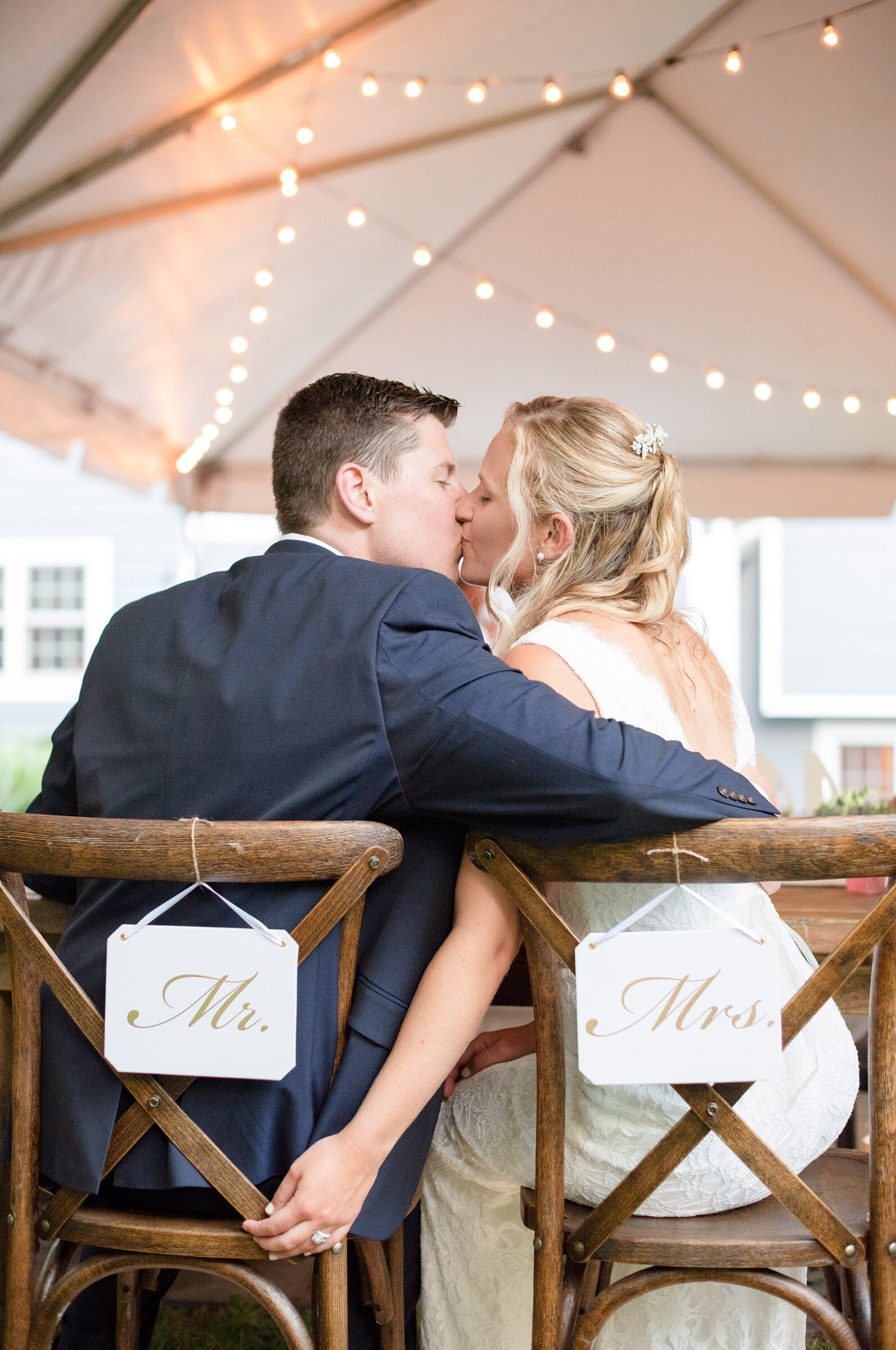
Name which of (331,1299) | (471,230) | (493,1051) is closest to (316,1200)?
(331,1299)

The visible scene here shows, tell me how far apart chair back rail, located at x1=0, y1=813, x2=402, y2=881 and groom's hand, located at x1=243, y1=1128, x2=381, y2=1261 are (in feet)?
0.80

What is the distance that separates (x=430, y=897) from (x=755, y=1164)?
370 millimetres

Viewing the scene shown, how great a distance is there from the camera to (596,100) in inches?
139

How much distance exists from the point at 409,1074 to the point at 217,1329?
3.73ft

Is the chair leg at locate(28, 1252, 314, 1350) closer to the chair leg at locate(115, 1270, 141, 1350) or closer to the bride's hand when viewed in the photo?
the chair leg at locate(115, 1270, 141, 1350)

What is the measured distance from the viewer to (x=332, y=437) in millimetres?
1435

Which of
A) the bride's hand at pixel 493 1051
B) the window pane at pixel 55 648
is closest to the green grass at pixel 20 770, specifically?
the window pane at pixel 55 648

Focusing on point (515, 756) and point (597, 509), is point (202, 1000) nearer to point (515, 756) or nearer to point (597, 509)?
point (515, 756)

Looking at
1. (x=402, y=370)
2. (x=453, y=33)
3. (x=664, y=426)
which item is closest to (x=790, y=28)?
(x=453, y=33)

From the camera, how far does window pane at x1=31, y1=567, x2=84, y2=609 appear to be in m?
6.15

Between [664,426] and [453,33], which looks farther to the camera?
[664,426]

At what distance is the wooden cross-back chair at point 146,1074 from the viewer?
0.89 metres

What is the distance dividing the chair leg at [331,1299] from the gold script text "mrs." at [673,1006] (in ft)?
1.02

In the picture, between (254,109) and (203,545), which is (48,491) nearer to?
(203,545)
